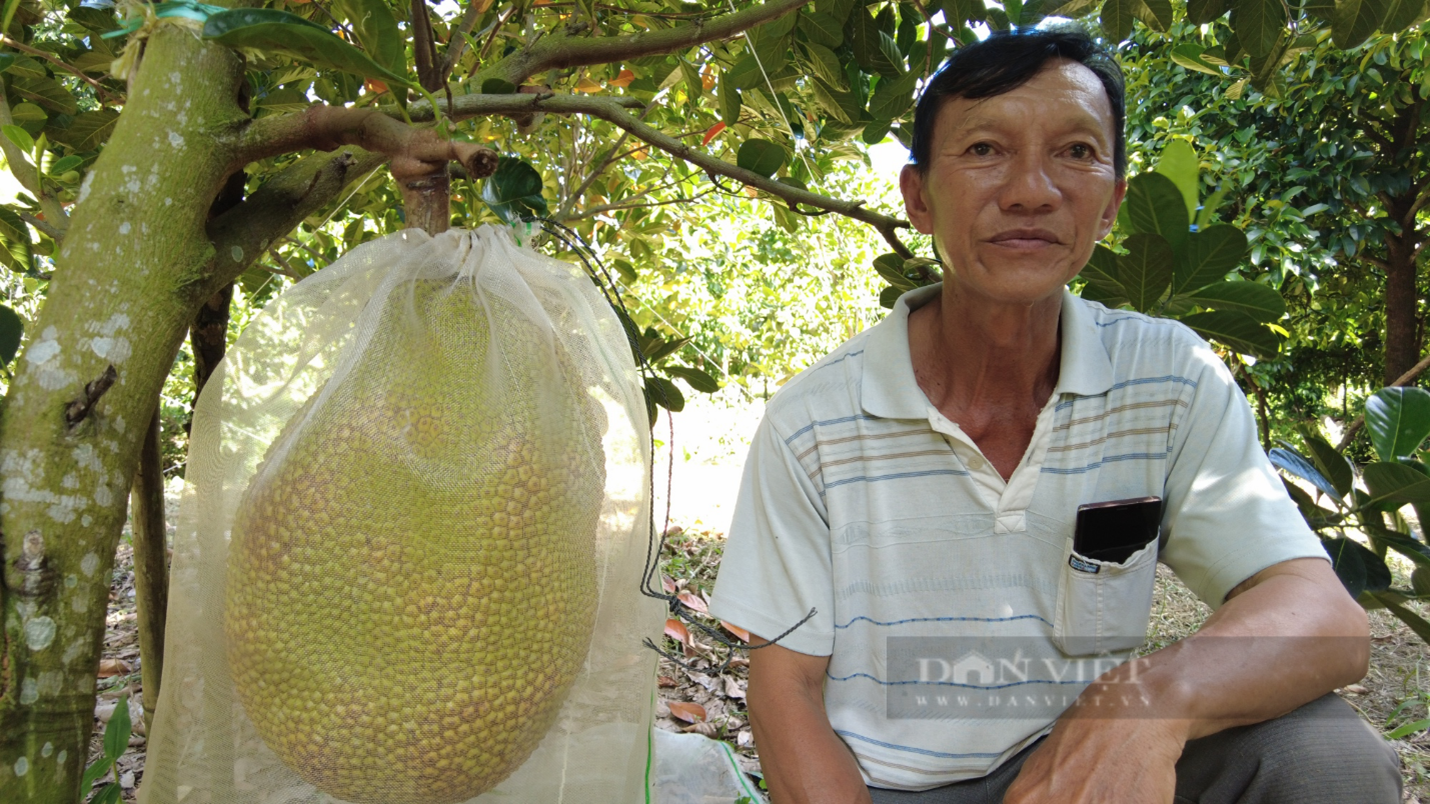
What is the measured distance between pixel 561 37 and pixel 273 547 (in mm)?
688

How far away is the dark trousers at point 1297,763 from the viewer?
91 cm

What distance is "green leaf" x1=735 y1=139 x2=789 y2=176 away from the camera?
3.79ft

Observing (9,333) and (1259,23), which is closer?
(9,333)

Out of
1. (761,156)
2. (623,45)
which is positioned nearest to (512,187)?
(623,45)

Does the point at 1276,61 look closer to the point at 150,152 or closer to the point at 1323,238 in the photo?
the point at 150,152

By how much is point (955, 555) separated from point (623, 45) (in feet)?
2.36

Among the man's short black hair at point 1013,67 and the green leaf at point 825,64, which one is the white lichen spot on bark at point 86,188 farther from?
the man's short black hair at point 1013,67

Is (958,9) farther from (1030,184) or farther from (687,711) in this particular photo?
(687,711)

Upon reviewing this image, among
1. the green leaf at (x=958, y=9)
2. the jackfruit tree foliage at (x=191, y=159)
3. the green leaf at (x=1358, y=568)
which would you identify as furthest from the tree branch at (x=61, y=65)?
the green leaf at (x=1358, y=568)

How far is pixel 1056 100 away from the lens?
1.14m

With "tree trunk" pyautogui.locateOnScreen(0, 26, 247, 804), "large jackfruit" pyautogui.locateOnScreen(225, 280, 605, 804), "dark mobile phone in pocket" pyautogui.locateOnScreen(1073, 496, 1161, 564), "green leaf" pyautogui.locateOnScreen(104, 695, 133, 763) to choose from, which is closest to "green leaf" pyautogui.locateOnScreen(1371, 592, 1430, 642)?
"dark mobile phone in pocket" pyautogui.locateOnScreen(1073, 496, 1161, 564)

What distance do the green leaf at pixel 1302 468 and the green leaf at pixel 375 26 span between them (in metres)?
1.26

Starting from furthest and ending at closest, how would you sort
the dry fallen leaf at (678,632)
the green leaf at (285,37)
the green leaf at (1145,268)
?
the dry fallen leaf at (678,632) < the green leaf at (1145,268) < the green leaf at (285,37)

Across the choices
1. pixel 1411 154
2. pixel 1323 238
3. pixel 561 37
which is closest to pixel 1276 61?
pixel 561 37
